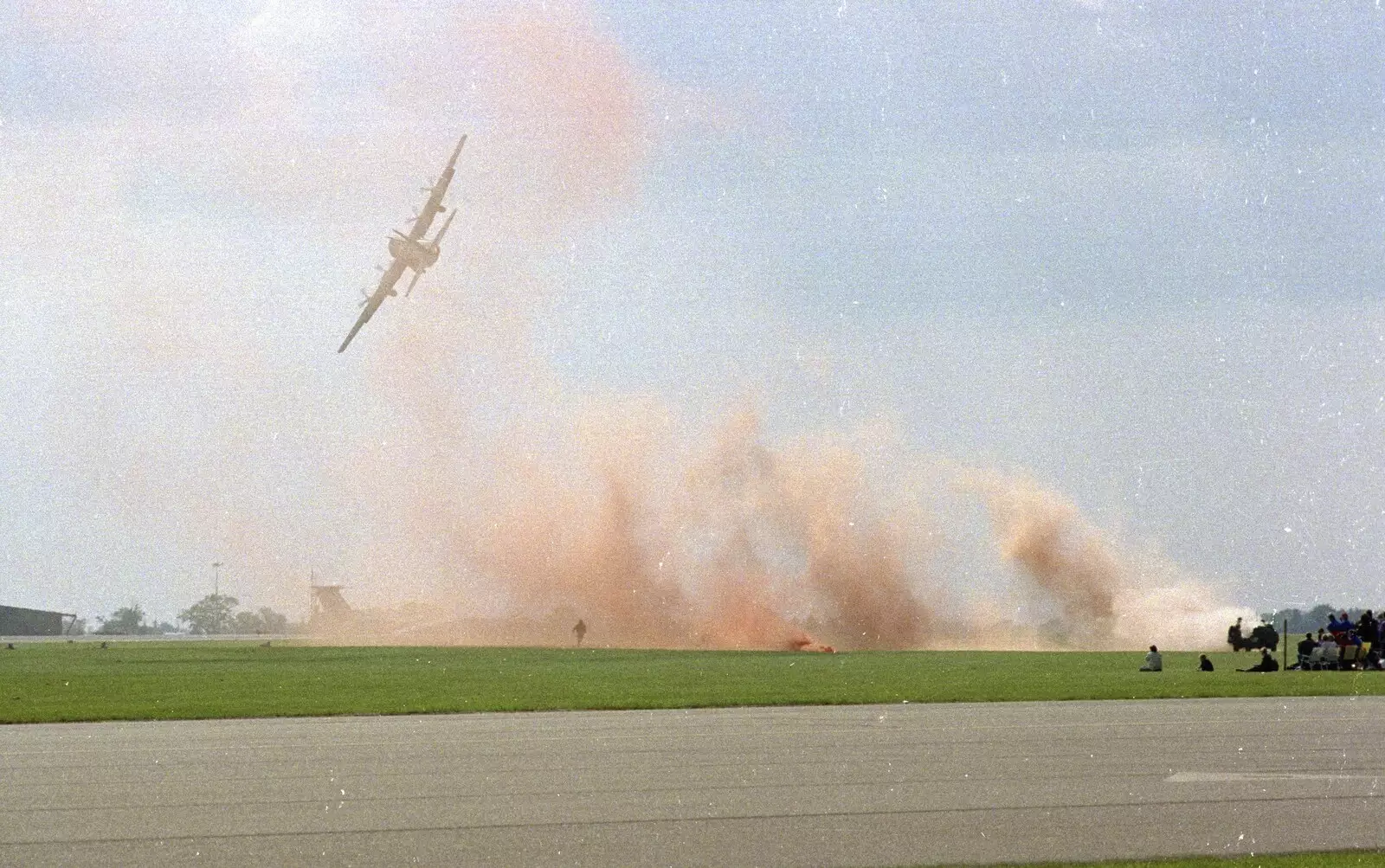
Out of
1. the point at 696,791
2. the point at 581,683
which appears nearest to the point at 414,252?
the point at 581,683

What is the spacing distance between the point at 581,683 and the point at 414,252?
108 feet

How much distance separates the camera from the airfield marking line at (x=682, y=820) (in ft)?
53.7

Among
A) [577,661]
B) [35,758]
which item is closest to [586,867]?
[35,758]

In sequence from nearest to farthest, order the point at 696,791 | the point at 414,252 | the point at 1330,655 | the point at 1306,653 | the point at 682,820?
the point at 682,820 < the point at 696,791 < the point at 1330,655 < the point at 1306,653 < the point at 414,252

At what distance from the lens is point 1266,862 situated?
591 inches

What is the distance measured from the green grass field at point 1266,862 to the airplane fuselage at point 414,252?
200 ft

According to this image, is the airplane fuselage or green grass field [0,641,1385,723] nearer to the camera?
green grass field [0,641,1385,723]

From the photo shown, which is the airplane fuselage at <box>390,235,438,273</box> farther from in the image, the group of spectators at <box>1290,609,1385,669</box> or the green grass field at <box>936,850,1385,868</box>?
the green grass field at <box>936,850,1385,868</box>

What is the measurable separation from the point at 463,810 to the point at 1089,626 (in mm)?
77570

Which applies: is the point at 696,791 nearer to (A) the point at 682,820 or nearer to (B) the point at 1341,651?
(A) the point at 682,820

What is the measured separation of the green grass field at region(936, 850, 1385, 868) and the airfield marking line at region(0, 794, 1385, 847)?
290 centimetres

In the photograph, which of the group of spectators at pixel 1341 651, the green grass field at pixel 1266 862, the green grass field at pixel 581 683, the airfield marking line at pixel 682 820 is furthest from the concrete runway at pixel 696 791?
the group of spectators at pixel 1341 651

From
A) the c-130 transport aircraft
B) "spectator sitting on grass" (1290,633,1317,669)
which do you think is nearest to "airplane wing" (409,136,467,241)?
the c-130 transport aircraft

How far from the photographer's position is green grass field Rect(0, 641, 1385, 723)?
3556cm
